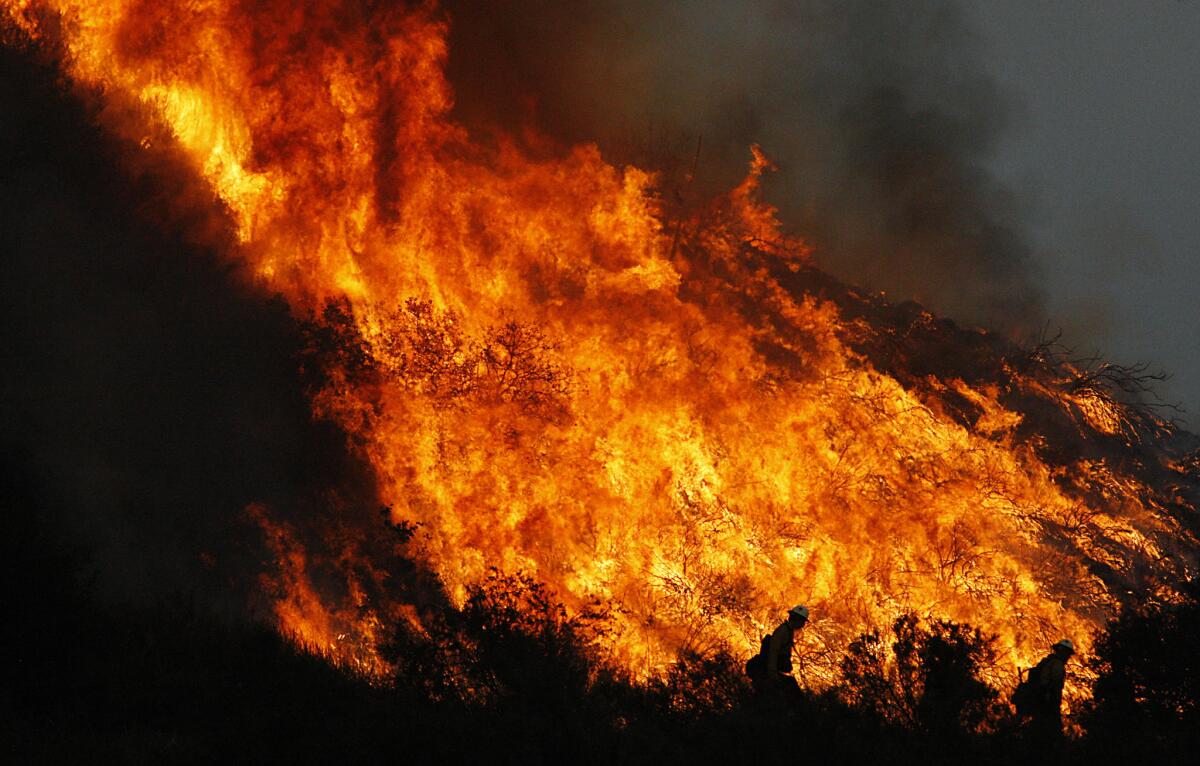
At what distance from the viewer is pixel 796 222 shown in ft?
82.7

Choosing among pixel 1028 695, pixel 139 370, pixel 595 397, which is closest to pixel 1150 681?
pixel 1028 695

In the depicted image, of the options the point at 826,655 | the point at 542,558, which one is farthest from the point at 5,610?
the point at 826,655

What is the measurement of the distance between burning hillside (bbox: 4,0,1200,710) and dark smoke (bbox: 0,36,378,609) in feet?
1.82

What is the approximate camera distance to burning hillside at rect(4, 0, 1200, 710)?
1273 cm

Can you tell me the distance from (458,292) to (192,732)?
8.58 meters

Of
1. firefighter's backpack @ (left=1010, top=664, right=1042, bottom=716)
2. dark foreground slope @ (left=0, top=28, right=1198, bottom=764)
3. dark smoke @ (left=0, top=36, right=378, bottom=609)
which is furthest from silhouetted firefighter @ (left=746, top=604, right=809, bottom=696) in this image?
dark smoke @ (left=0, top=36, right=378, bottom=609)

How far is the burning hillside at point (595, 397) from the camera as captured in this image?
1273 cm

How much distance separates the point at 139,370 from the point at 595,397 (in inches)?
343

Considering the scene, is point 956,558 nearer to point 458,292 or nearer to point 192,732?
point 458,292

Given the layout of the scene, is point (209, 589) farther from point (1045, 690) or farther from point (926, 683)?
point (1045, 690)

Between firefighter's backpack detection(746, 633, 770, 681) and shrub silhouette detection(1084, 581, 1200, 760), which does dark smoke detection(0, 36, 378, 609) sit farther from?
shrub silhouette detection(1084, 581, 1200, 760)

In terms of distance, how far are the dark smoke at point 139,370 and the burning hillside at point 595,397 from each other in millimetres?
556

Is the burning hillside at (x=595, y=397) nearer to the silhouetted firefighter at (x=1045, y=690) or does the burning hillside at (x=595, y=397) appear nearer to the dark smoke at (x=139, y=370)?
the dark smoke at (x=139, y=370)

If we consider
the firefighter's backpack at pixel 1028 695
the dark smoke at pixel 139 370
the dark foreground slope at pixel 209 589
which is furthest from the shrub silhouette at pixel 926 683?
the dark smoke at pixel 139 370
